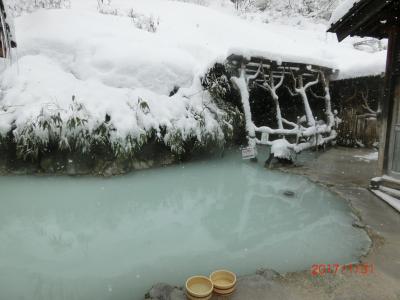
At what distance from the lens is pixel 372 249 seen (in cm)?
310

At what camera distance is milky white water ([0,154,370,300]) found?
2795mm

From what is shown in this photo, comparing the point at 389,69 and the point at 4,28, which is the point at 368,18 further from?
the point at 4,28

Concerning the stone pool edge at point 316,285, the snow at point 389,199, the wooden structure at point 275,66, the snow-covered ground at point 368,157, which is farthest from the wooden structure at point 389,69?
the snow-covered ground at point 368,157

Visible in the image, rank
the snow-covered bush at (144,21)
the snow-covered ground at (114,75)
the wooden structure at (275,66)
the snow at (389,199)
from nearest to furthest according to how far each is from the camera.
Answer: the snow at (389,199)
the snow-covered ground at (114,75)
the wooden structure at (275,66)
the snow-covered bush at (144,21)

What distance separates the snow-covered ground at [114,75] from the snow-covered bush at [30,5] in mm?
2227

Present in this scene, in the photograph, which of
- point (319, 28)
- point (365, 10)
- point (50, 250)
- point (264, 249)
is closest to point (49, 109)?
A: point (50, 250)

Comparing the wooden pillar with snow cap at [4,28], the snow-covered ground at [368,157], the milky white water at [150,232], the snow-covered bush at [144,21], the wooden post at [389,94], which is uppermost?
the snow-covered bush at [144,21]

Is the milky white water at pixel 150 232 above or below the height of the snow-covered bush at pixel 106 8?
below

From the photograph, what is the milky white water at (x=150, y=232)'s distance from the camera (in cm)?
279

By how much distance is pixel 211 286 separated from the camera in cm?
232
